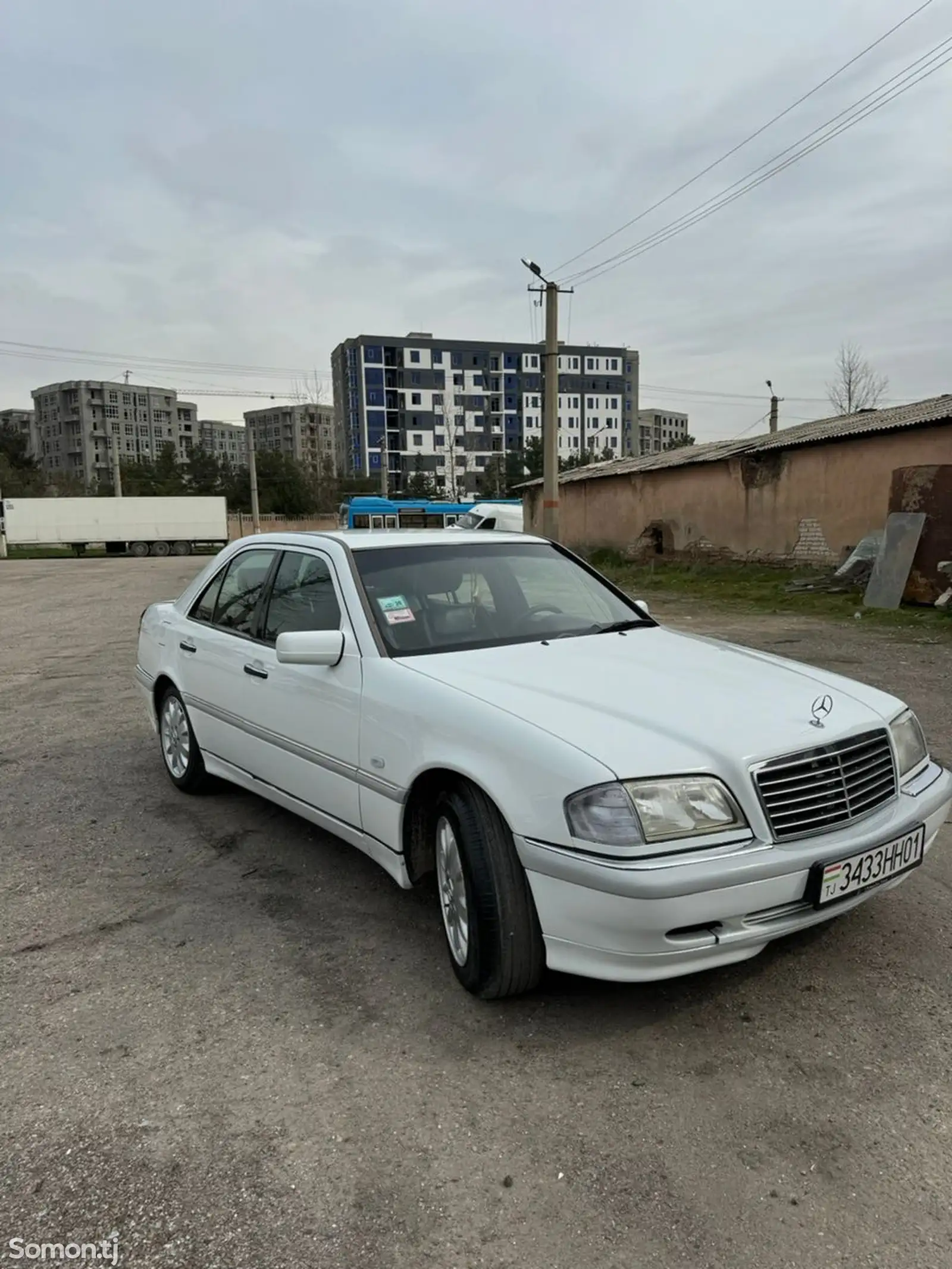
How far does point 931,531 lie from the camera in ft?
44.4

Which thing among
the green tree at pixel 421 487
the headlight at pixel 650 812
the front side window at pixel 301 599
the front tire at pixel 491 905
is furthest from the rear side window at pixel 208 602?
the green tree at pixel 421 487

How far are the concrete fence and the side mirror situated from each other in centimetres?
4611

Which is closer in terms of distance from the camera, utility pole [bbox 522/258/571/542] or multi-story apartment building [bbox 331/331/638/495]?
utility pole [bbox 522/258/571/542]

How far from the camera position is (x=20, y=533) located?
43750 mm

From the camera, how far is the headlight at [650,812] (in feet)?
8.02

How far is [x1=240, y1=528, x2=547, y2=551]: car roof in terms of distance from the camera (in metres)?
4.05

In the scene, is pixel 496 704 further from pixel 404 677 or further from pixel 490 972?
pixel 490 972

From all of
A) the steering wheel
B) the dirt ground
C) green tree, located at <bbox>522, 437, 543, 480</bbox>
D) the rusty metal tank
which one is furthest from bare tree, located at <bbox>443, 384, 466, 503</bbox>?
the dirt ground

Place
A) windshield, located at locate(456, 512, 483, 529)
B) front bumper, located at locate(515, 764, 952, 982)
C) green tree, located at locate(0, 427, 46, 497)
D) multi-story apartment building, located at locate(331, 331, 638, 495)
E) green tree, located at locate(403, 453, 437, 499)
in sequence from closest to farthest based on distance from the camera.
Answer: front bumper, located at locate(515, 764, 952, 982) → windshield, located at locate(456, 512, 483, 529) → green tree, located at locate(0, 427, 46, 497) → green tree, located at locate(403, 453, 437, 499) → multi-story apartment building, located at locate(331, 331, 638, 495)

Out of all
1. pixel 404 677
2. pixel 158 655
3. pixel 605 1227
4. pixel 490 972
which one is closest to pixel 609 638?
pixel 404 677

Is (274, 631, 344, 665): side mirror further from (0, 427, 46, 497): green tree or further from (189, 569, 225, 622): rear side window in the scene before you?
(0, 427, 46, 497): green tree

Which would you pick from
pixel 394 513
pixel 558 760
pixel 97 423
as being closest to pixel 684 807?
pixel 558 760

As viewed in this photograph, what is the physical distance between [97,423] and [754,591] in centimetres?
11880

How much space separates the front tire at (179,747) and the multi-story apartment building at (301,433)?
40.1 m
